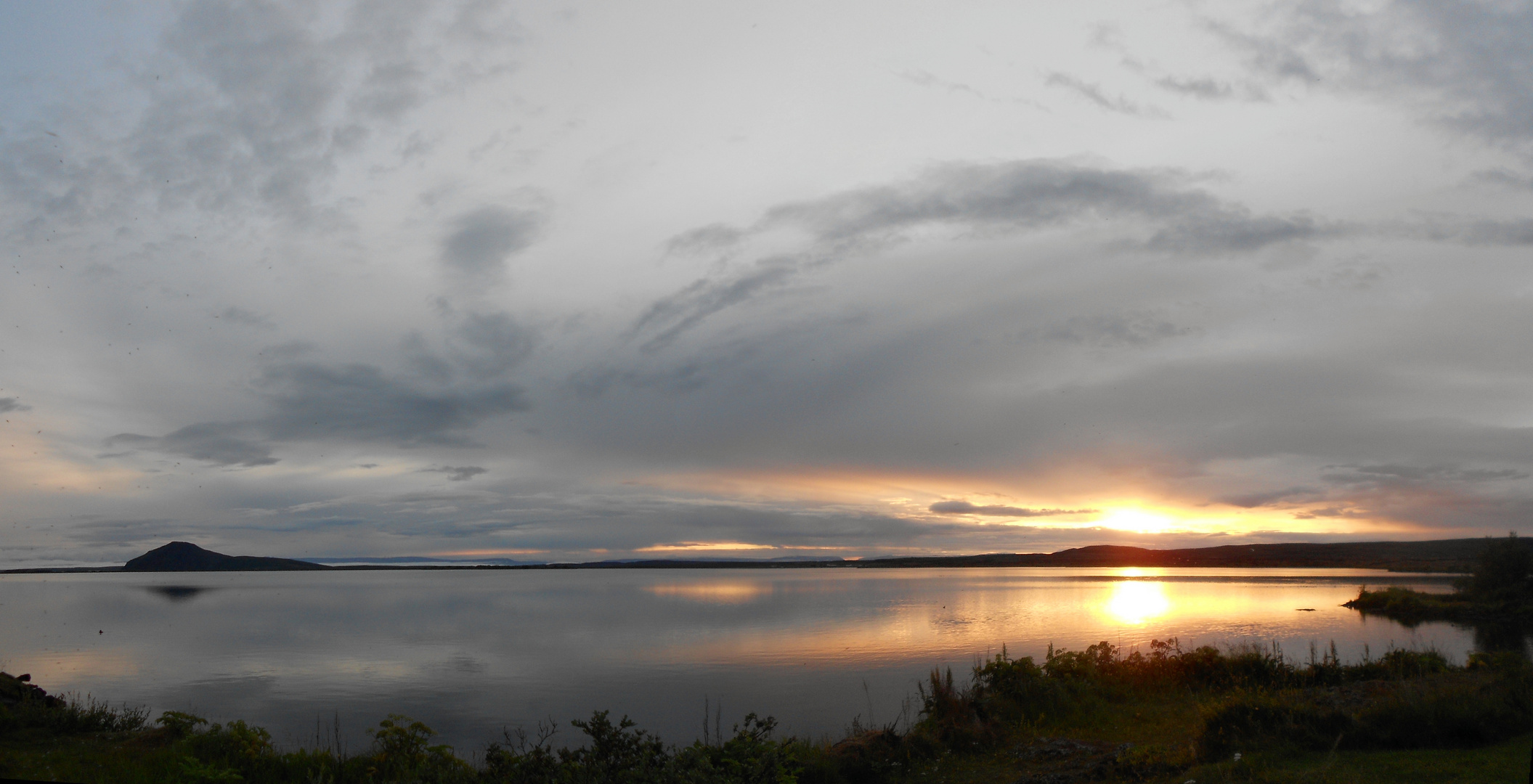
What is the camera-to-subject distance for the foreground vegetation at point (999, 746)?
10.8 meters

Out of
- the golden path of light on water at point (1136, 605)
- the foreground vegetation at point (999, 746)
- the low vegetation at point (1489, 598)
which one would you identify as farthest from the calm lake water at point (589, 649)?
the foreground vegetation at point (999, 746)

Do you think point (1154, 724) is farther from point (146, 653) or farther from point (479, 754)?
point (146, 653)

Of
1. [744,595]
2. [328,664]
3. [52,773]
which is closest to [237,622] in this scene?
[328,664]

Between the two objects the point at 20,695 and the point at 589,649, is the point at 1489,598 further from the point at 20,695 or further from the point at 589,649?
the point at 20,695

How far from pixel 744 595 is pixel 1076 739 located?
279 feet

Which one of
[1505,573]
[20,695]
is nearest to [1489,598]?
[1505,573]

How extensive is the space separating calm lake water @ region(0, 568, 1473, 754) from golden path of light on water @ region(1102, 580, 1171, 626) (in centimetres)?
50

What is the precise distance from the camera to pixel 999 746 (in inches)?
627

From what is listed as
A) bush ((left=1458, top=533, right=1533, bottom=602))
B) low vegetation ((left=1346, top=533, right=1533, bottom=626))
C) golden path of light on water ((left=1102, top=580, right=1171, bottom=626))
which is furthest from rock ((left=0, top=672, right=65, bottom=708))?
bush ((left=1458, top=533, right=1533, bottom=602))

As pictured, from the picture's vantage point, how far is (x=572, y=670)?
1410 inches

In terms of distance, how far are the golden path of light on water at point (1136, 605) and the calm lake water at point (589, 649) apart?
0.50m

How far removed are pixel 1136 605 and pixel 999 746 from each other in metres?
64.7

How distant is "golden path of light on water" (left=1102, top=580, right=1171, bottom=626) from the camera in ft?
190

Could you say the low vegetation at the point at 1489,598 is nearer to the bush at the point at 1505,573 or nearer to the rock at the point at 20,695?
the bush at the point at 1505,573
